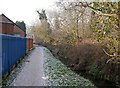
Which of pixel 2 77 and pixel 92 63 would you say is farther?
pixel 92 63

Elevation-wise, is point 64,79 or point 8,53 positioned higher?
point 8,53

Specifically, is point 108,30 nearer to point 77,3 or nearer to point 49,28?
point 77,3

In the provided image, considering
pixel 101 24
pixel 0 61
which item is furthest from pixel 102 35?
pixel 0 61

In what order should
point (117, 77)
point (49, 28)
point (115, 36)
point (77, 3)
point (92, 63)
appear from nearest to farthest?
point (115, 36) < point (77, 3) < point (117, 77) < point (92, 63) < point (49, 28)

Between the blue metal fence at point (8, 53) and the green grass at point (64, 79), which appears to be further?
the green grass at point (64, 79)

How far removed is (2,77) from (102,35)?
14.5 ft

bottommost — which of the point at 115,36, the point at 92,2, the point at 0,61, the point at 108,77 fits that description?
the point at 108,77

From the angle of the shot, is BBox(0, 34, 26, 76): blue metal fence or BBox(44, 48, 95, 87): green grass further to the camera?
BBox(44, 48, 95, 87): green grass

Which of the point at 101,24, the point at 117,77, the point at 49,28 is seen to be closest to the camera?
the point at 101,24

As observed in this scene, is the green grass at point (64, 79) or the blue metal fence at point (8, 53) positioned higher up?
the blue metal fence at point (8, 53)

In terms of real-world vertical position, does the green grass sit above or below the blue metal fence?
below

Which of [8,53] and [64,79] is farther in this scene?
[64,79]

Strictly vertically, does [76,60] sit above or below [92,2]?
below

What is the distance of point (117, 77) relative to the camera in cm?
1468
